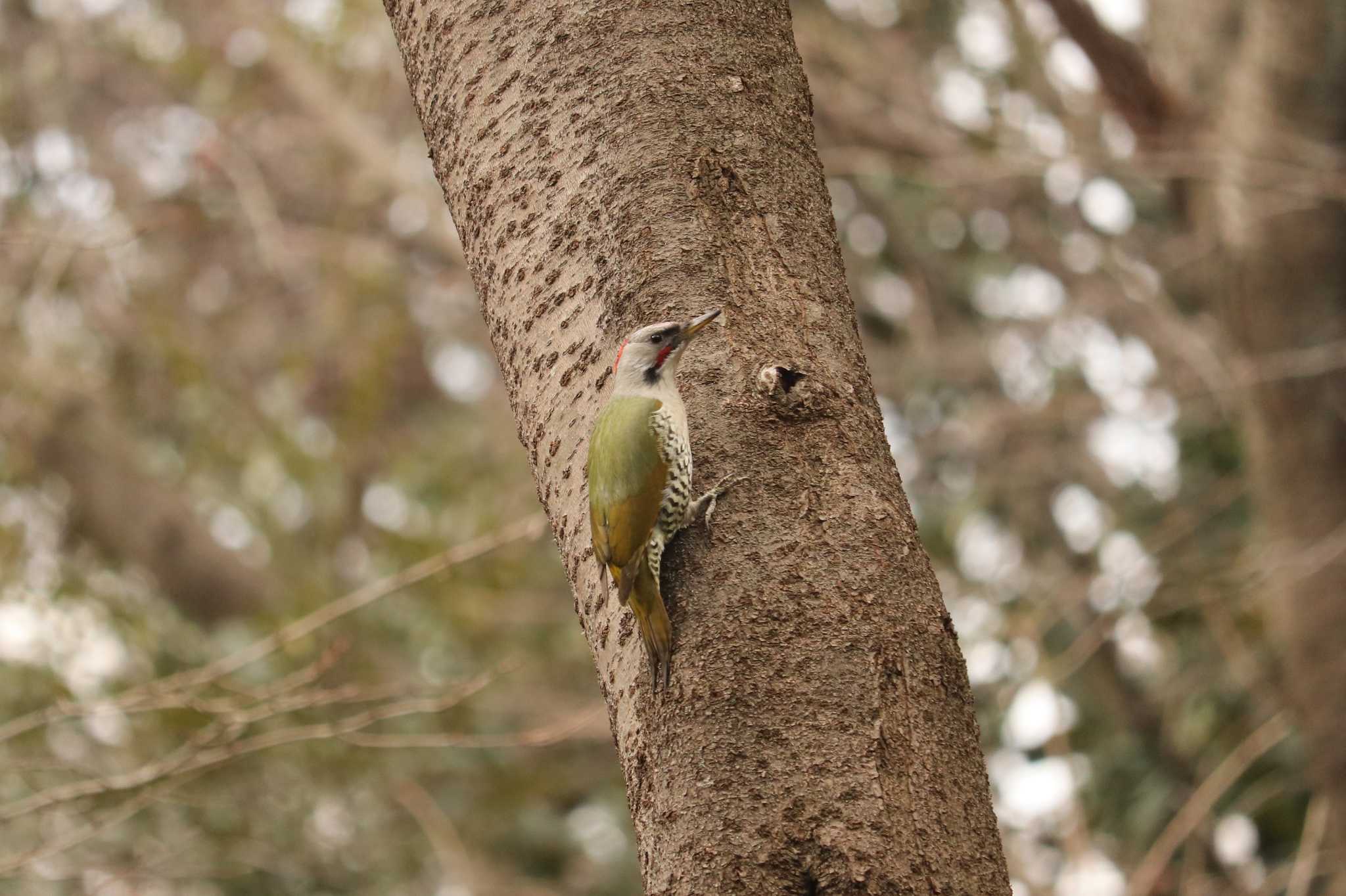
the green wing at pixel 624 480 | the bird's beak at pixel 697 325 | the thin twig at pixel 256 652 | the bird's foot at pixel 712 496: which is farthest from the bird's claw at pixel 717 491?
the thin twig at pixel 256 652

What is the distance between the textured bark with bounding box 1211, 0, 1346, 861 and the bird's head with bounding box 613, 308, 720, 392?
10.5 feet

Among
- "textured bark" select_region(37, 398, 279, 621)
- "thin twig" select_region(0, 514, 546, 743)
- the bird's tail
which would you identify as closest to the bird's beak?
the bird's tail

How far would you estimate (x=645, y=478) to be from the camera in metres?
2.02

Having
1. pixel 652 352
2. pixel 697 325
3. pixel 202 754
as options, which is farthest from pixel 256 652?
pixel 697 325

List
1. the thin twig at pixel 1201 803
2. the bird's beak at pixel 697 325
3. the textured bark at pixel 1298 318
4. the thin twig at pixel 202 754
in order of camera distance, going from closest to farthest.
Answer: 1. the bird's beak at pixel 697 325
2. the thin twig at pixel 202 754
3. the thin twig at pixel 1201 803
4. the textured bark at pixel 1298 318

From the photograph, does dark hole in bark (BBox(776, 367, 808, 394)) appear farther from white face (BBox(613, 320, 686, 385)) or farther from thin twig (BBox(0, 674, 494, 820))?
thin twig (BBox(0, 674, 494, 820))

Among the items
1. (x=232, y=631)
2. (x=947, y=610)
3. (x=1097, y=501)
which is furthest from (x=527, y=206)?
(x=1097, y=501)

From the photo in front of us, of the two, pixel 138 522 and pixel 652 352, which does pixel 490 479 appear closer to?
pixel 138 522

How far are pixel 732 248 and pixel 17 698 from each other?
4.42 metres

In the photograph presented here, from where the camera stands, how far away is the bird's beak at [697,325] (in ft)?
5.41

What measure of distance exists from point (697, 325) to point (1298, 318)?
3.72 metres

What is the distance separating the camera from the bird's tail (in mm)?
1479

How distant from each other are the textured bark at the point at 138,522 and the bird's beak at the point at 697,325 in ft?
15.2

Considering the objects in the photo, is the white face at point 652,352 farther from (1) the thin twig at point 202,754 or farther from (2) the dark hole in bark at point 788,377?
(1) the thin twig at point 202,754
